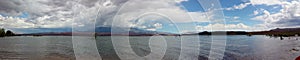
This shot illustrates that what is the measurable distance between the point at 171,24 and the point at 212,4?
7016mm

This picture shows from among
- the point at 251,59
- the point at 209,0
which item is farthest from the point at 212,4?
the point at 251,59

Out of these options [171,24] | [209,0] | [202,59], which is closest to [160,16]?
[171,24]

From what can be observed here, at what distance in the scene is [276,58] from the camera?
22812 mm

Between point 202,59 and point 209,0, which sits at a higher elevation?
point 209,0

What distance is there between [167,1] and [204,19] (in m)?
5.69

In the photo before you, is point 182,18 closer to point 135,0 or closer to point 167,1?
point 135,0

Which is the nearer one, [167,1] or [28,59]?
[28,59]

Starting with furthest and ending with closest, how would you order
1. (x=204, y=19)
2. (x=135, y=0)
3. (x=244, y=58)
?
(x=204, y=19)
(x=244, y=58)
(x=135, y=0)

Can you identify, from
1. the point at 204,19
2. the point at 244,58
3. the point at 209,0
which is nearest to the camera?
the point at 209,0

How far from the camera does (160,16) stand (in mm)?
22391

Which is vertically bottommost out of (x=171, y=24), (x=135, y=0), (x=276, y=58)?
(x=276, y=58)

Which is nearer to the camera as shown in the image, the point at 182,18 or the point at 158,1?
the point at 182,18

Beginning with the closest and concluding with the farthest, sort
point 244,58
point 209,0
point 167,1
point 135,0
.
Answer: point 209,0
point 135,0
point 244,58
point 167,1

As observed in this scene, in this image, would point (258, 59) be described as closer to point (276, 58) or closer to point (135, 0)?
point (276, 58)
